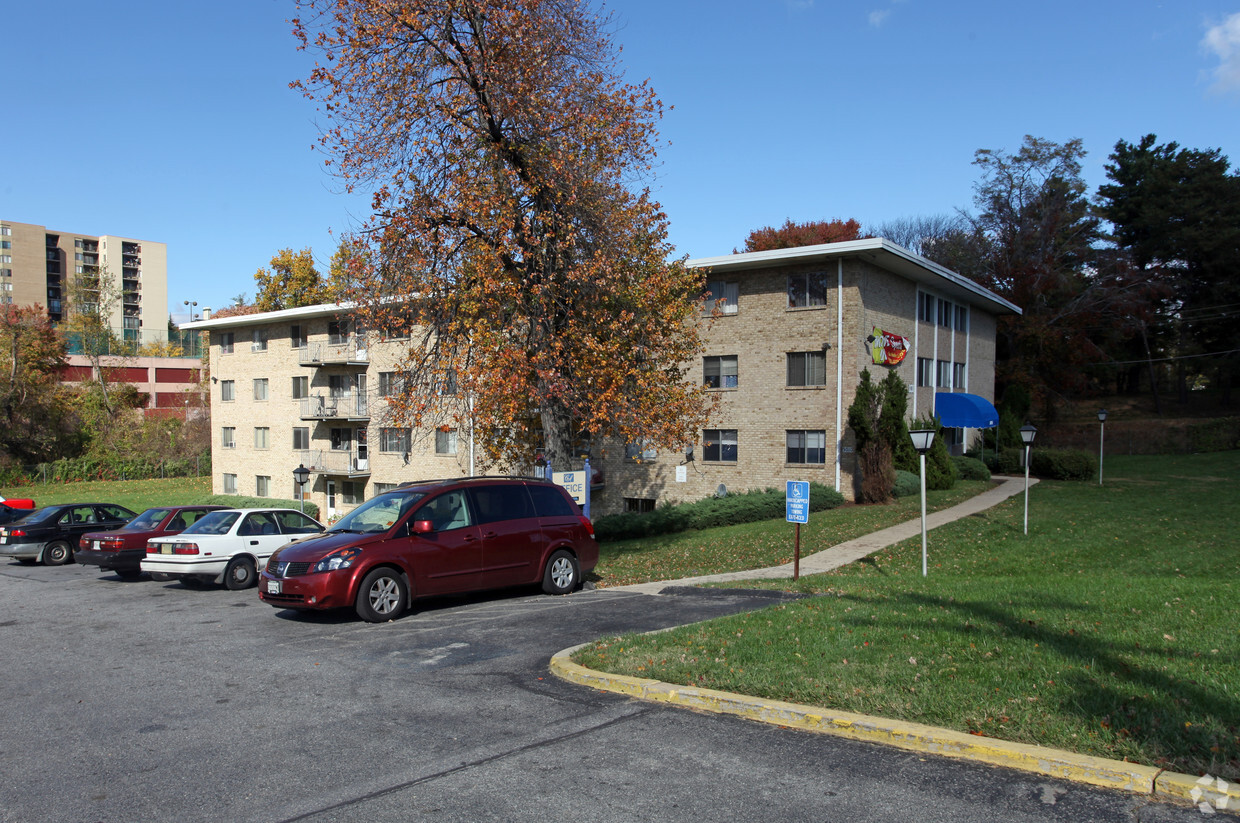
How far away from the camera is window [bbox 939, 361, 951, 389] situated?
35312 mm

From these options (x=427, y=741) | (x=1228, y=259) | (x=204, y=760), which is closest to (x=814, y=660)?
(x=427, y=741)

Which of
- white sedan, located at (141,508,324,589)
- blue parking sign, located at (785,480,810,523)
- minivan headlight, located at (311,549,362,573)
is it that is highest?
blue parking sign, located at (785,480,810,523)

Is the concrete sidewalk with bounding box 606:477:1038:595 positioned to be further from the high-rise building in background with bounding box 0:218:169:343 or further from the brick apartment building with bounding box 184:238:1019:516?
the high-rise building in background with bounding box 0:218:169:343

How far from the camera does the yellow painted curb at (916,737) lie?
15.8 ft

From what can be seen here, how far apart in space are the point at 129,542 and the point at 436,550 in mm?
9303

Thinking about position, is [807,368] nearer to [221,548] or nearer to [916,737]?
[221,548]

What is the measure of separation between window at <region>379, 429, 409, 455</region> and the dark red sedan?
20.0 meters

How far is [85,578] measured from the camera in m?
18.6

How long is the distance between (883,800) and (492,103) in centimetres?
1442

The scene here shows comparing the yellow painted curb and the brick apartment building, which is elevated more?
the brick apartment building

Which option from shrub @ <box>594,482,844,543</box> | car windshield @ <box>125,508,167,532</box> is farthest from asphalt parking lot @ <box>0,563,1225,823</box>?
shrub @ <box>594,482,844,543</box>

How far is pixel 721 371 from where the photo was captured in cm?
3038

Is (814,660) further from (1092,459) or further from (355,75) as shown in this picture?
(1092,459)

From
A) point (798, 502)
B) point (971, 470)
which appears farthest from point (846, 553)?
point (971, 470)
